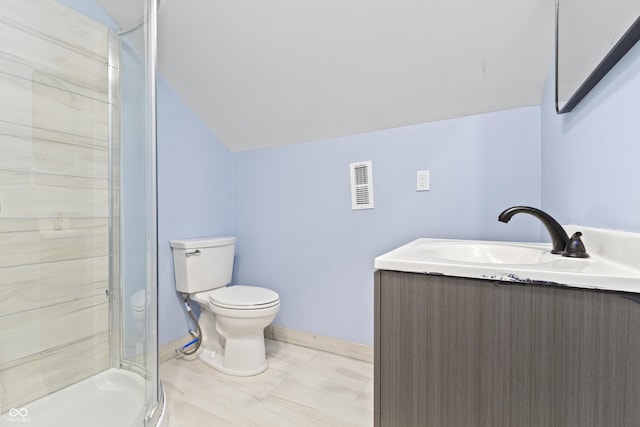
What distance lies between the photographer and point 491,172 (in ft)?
5.07

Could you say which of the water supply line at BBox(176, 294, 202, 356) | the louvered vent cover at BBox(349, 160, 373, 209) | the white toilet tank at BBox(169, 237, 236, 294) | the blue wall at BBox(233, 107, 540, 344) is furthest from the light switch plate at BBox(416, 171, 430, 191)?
the water supply line at BBox(176, 294, 202, 356)

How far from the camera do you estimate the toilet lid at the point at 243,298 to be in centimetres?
162

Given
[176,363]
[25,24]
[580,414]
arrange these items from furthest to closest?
[176,363], [25,24], [580,414]

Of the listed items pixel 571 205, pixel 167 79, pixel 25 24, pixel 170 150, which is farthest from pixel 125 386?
pixel 571 205

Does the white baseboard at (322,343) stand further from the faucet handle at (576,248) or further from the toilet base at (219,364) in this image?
the faucet handle at (576,248)

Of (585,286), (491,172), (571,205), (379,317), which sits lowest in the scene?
(379,317)

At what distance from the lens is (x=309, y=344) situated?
6.68 feet

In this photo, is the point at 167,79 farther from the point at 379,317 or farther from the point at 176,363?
the point at 379,317

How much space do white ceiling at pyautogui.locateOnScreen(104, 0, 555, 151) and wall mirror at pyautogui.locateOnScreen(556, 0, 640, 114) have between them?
0.84 feet

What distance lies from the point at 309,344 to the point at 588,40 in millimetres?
1961

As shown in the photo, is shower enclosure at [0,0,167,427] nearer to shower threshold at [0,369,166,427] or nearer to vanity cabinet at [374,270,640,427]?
shower threshold at [0,369,166,427]

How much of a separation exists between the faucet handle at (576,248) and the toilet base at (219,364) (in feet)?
4.96

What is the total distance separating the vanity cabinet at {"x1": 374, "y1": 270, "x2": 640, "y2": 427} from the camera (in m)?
0.54

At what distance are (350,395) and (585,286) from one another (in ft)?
4.10
